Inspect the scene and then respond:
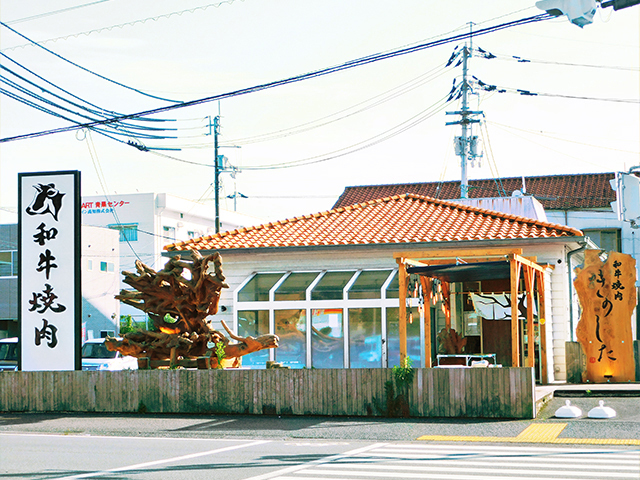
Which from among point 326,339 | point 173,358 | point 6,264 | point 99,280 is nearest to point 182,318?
point 173,358

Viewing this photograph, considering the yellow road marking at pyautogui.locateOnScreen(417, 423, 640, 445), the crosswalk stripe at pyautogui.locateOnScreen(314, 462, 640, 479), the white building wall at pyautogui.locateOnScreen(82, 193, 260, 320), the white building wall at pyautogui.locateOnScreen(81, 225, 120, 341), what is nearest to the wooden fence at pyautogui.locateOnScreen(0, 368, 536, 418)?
the yellow road marking at pyautogui.locateOnScreen(417, 423, 640, 445)

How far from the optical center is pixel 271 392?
1587 cm

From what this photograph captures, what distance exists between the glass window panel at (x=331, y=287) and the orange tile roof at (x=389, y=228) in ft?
3.12

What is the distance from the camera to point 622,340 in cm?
2020

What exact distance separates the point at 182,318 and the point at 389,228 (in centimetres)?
699

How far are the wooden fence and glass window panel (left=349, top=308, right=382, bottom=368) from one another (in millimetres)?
4203

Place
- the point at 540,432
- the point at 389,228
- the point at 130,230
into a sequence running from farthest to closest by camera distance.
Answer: the point at 130,230 < the point at 389,228 < the point at 540,432

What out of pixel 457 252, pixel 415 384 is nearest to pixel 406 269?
pixel 457 252

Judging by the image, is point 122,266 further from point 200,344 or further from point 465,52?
point 200,344

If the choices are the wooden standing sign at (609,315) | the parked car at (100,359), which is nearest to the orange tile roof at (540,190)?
the wooden standing sign at (609,315)

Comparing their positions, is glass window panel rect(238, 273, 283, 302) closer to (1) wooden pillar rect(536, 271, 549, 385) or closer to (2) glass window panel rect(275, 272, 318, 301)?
(2) glass window panel rect(275, 272, 318, 301)

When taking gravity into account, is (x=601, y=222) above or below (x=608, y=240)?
above

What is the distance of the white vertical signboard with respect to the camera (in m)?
17.7

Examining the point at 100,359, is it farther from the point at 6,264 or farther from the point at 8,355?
the point at 6,264
